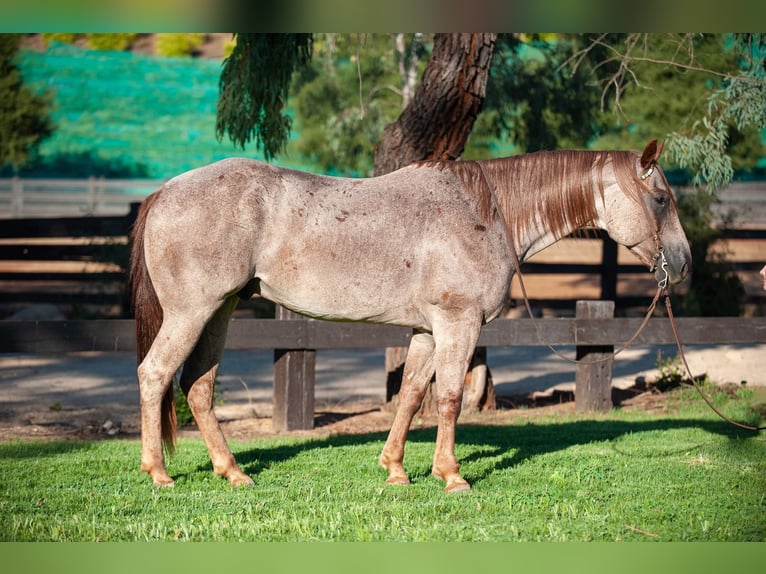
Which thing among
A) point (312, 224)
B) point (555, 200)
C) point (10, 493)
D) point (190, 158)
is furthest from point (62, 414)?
point (190, 158)

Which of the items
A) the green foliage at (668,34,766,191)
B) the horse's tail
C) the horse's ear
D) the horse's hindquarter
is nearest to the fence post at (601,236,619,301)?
the green foliage at (668,34,766,191)

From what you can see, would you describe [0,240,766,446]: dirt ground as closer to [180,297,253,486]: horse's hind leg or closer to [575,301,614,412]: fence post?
[575,301,614,412]: fence post

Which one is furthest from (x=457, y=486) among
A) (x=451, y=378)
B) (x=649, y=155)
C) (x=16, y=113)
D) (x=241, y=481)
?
(x=16, y=113)

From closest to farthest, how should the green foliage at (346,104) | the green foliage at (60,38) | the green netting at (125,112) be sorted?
1. the green foliage at (346,104)
2. the green netting at (125,112)
3. the green foliage at (60,38)

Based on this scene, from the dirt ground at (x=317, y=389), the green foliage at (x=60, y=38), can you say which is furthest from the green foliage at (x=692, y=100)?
the green foliage at (x=60, y=38)

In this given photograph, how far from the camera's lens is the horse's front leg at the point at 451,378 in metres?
5.32

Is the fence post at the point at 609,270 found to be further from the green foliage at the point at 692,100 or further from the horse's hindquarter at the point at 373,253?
the horse's hindquarter at the point at 373,253

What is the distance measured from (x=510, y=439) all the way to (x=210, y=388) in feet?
9.18

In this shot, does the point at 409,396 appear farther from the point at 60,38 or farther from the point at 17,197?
the point at 60,38

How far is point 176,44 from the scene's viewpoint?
38250 millimetres

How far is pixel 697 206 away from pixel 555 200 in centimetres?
1064

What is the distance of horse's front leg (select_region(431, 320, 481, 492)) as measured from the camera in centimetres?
532

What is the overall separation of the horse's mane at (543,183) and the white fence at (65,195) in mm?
24719
